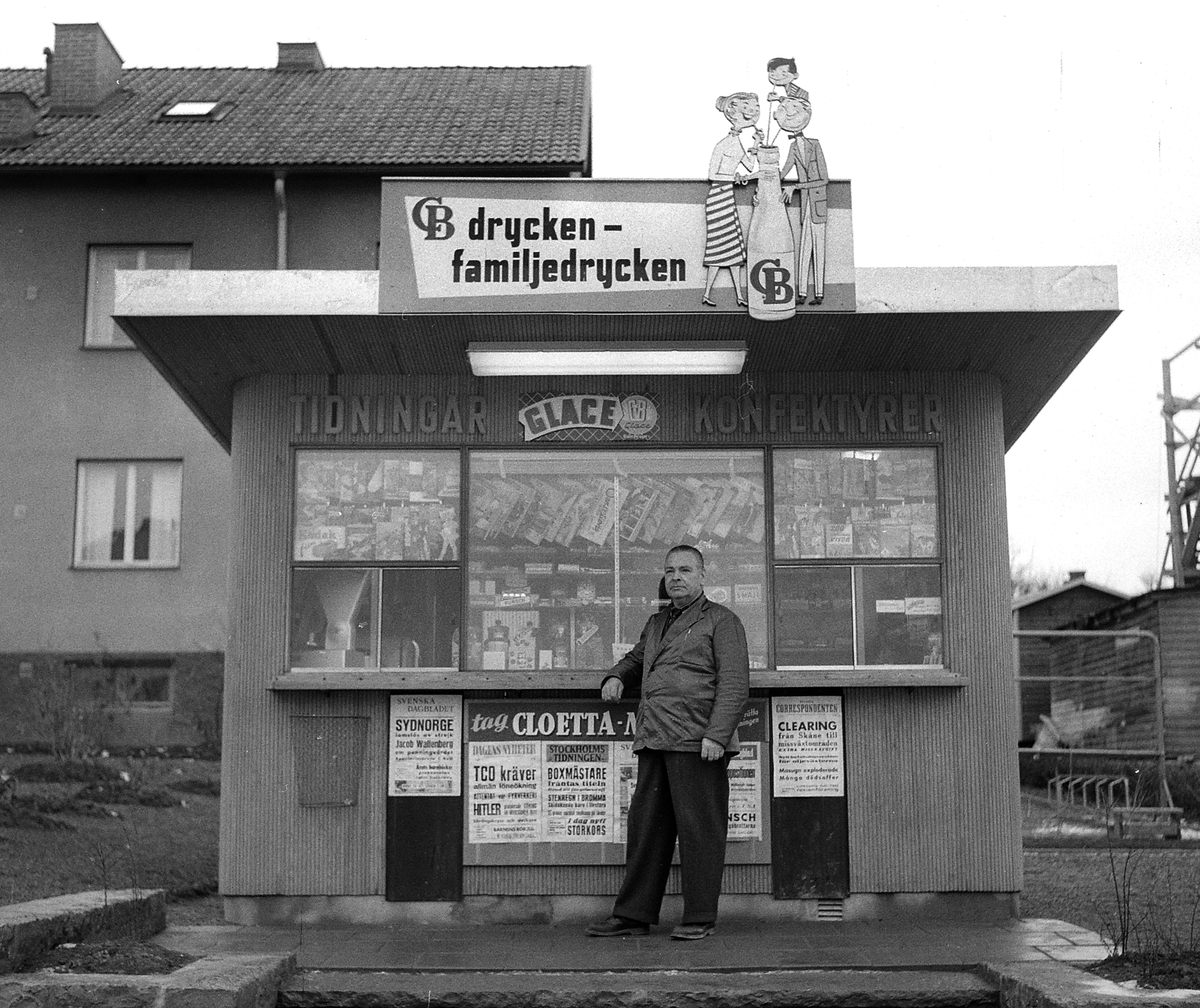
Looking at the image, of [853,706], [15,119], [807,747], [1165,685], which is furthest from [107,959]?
[15,119]

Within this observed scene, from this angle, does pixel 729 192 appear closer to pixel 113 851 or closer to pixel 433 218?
pixel 433 218

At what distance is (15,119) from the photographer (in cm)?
2497

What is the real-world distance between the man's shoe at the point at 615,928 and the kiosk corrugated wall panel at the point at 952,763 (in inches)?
51.3

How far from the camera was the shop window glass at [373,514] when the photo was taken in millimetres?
8859

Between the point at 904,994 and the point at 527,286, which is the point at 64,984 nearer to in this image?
the point at 904,994

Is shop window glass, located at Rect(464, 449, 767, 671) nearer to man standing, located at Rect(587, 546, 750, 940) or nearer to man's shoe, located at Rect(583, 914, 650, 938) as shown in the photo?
man standing, located at Rect(587, 546, 750, 940)

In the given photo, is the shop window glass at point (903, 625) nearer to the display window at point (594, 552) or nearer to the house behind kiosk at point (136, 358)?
the display window at point (594, 552)

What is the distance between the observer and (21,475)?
78.2 feet

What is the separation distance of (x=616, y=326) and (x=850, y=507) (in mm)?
1731

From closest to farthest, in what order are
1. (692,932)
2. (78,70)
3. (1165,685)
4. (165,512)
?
(692,932) < (1165,685) < (165,512) < (78,70)

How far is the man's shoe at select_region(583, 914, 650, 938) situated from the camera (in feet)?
26.0

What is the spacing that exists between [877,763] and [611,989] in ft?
9.02

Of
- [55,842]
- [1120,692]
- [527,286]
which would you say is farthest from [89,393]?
[527,286]

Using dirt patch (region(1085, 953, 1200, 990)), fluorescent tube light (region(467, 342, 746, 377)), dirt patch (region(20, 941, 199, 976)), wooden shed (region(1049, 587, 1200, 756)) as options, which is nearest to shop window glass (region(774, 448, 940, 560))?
fluorescent tube light (region(467, 342, 746, 377))
